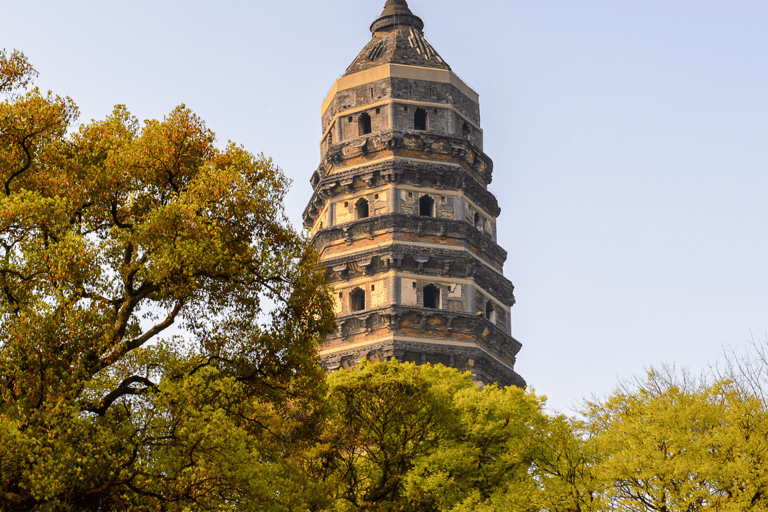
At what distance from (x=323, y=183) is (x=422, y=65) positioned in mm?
7454

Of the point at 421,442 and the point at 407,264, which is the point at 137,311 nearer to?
the point at 421,442

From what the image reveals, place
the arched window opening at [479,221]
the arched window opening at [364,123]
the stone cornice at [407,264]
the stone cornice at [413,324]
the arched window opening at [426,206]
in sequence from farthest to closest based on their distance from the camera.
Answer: the arched window opening at [364,123] < the arched window opening at [479,221] < the arched window opening at [426,206] < the stone cornice at [407,264] < the stone cornice at [413,324]

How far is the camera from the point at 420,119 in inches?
2010

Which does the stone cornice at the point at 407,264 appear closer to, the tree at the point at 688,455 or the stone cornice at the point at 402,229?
the stone cornice at the point at 402,229

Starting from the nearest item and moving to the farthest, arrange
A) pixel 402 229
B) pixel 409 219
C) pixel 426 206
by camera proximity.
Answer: pixel 402 229 → pixel 409 219 → pixel 426 206

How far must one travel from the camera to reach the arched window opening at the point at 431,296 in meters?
47.2

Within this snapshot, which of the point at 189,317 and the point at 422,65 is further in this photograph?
the point at 422,65

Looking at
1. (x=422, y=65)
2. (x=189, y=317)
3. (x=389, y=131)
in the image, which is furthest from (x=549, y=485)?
(x=422, y=65)

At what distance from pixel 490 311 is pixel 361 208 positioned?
7310mm

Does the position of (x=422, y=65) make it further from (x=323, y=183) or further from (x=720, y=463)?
(x=720, y=463)

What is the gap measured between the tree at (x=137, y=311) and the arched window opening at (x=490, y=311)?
26.0 metres

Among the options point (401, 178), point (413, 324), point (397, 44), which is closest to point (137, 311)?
point (413, 324)

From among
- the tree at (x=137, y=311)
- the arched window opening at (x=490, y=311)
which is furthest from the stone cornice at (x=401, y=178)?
the tree at (x=137, y=311)

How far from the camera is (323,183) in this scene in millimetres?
49938
